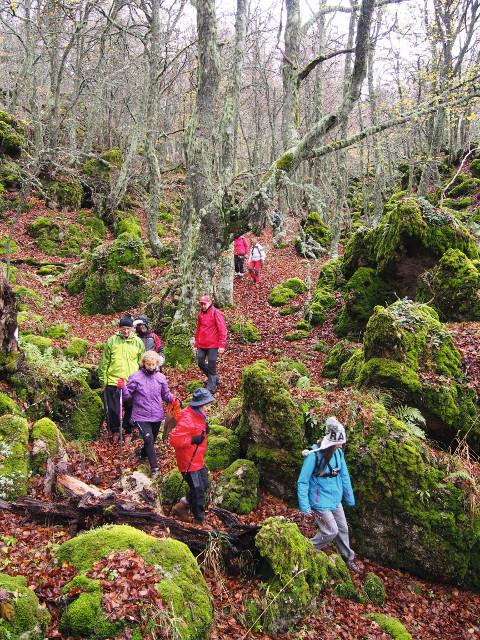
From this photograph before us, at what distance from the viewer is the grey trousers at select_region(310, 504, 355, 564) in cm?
564

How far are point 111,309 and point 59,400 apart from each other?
283 inches

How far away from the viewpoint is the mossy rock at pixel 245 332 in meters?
12.6

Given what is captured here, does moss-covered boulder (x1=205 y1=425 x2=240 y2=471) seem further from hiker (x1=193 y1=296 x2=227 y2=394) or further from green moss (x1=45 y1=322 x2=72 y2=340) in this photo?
green moss (x1=45 y1=322 x2=72 y2=340)

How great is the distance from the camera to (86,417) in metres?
8.02

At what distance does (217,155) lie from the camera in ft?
38.1

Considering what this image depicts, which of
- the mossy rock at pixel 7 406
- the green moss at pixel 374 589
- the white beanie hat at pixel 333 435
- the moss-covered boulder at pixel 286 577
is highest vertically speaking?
the mossy rock at pixel 7 406

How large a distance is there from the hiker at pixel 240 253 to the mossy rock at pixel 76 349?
29.6ft

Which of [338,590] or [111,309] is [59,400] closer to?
[338,590]

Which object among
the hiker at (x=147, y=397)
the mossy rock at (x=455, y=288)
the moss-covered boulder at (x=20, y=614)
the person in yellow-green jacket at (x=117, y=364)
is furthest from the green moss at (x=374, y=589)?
the mossy rock at (x=455, y=288)

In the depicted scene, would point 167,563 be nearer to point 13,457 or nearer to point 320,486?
point 320,486

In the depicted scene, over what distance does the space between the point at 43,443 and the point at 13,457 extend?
537 millimetres

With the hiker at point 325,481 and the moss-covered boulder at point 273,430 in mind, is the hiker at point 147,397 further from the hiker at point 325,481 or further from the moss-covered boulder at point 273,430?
the hiker at point 325,481

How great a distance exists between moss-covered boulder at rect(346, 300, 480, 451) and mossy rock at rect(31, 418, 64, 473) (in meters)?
4.79

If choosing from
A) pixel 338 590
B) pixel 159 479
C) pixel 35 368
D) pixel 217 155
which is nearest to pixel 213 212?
pixel 217 155
